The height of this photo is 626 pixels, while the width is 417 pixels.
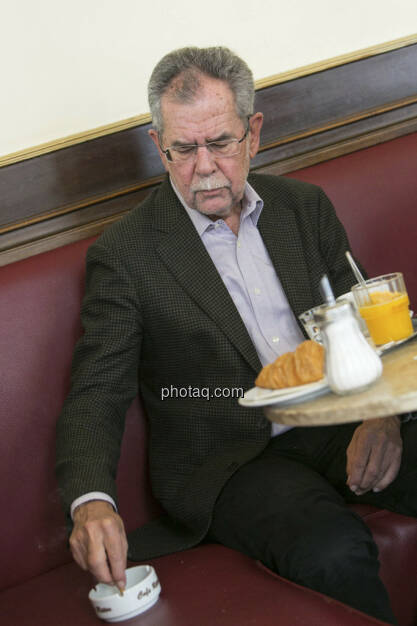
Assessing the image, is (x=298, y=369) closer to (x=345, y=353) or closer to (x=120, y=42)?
(x=345, y=353)

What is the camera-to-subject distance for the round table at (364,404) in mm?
1004

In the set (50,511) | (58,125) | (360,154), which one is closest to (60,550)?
(50,511)

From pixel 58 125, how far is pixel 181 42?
45cm

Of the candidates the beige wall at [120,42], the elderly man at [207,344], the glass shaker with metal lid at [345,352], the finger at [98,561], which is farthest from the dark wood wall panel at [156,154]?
the glass shaker with metal lid at [345,352]

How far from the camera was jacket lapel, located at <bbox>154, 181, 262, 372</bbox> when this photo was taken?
169 centimetres

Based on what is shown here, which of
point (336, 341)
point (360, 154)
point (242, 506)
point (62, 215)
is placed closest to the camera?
point (336, 341)

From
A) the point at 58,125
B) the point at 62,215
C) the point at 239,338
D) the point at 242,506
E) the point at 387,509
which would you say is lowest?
the point at 387,509

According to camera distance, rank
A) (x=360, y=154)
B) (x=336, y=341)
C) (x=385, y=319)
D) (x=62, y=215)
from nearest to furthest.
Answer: (x=336, y=341) → (x=385, y=319) → (x=62, y=215) → (x=360, y=154)

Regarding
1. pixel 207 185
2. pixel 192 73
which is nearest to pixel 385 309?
pixel 207 185

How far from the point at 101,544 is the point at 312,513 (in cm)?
40

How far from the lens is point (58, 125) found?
204 cm

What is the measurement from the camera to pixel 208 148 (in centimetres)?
173

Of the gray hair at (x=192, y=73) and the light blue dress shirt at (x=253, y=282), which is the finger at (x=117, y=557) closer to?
the light blue dress shirt at (x=253, y=282)

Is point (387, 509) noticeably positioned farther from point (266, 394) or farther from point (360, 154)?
point (360, 154)
